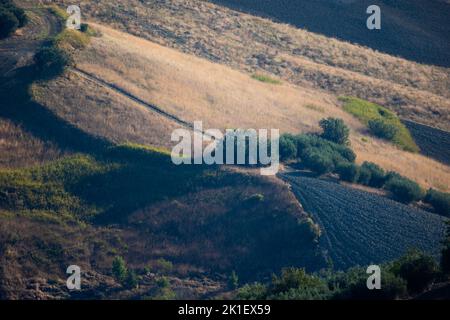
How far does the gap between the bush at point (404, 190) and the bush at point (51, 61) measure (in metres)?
26.7

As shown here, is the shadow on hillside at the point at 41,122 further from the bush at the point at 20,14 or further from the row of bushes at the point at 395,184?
the row of bushes at the point at 395,184

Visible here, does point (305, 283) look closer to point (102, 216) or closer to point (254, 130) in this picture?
point (102, 216)

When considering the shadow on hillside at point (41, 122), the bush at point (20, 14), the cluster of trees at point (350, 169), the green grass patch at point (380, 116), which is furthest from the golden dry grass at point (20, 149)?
the green grass patch at point (380, 116)

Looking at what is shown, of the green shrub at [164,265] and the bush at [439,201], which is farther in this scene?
the bush at [439,201]

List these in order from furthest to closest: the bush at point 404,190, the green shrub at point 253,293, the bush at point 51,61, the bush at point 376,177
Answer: the bush at point 51,61 → the bush at point 376,177 → the bush at point 404,190 → the green shrub at point 253,293

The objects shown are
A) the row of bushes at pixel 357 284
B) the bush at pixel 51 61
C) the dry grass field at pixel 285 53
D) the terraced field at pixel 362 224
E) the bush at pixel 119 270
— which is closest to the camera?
the row of bushes at pixel 357 284

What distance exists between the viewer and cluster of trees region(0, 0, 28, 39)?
62469 millimetres

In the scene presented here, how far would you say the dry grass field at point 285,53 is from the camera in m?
72.8

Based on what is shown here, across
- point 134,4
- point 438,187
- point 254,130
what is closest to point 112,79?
point 254,130

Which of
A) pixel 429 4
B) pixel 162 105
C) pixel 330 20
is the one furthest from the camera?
pixel 429 4

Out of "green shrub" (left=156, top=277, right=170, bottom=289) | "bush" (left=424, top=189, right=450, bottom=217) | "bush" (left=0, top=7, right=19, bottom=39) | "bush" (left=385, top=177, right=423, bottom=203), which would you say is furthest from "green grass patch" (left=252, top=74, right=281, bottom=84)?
"green shrub" (left=156, top=277, right=170, bottom=289)

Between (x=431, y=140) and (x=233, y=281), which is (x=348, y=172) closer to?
(x=233, y=281)

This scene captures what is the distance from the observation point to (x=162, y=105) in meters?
58.5
